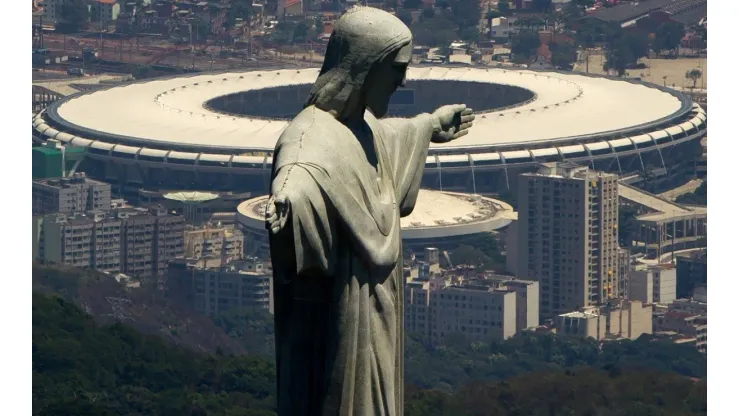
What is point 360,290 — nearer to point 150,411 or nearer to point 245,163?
point 150,411

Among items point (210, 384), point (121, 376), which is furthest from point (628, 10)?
point (121, 376)

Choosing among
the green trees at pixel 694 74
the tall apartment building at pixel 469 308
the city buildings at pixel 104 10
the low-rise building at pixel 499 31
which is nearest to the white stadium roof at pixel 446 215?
the tall apartment building at pixel 469 308

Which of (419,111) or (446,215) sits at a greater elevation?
(419,111)

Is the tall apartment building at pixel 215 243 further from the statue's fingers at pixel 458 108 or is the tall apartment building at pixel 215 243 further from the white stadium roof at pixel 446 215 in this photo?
the statue's fingers at pixel 458 108

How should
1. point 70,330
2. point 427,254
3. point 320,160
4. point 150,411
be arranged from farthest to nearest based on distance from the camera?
1. point 427,254
2. point 70,330
3. point 150,411
4. point 320,160

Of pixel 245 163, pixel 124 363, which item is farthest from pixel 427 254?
pixel 124 363

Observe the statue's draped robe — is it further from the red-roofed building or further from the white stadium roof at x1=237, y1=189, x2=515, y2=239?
the red-roofed building

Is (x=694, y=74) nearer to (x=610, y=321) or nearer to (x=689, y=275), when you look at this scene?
(x=689, y=275)
